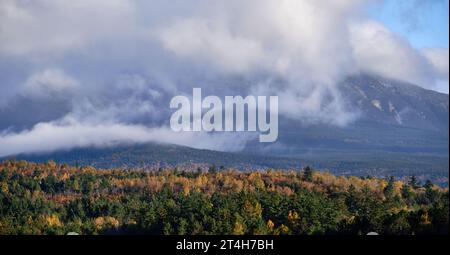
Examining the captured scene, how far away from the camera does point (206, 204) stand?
8675cm

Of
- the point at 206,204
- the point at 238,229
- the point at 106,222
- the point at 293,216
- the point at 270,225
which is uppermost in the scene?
the point at 206,204

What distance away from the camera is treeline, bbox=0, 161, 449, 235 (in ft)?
255

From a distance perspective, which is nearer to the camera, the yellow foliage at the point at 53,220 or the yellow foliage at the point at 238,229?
the yellow foliage at the point at 238,229

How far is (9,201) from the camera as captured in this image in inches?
4498

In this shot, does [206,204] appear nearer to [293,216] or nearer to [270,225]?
[270,225]

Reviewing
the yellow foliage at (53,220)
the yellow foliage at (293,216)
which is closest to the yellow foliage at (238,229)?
the yellow foliage at (293,216)

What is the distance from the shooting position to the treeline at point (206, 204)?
255 feet

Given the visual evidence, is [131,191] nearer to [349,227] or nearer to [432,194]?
[432,194]

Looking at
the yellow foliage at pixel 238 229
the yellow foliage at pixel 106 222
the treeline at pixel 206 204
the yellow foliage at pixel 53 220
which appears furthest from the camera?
the yellow foliage at pixel 53 220

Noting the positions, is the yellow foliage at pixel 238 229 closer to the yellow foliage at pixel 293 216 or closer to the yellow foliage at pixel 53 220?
the yellow foliage at pixel 293 216

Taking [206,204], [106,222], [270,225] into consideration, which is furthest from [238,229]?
[106,222]

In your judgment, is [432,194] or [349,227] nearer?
[349,227]
